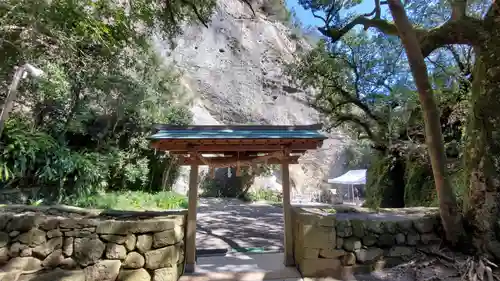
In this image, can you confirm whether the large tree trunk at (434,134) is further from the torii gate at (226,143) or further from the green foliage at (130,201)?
the green foliage at (130,201)

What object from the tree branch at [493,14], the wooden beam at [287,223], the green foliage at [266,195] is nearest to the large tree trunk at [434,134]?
the tree branch at [493,14]

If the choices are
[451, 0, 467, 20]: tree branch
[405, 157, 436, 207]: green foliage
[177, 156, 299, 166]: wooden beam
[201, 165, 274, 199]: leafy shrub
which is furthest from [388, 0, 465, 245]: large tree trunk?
[201, 165, 274, 199]: leafy shrub

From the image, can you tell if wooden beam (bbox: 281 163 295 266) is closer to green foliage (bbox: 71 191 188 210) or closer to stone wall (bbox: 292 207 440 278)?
stone wall (bbox: 292 207 440 278)

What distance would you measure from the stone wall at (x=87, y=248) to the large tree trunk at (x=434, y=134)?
413 cm

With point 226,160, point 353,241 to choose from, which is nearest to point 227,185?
point 226,160

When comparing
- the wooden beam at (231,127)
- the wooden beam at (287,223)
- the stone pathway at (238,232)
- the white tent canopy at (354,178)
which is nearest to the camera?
the wooden beam at (231,127)

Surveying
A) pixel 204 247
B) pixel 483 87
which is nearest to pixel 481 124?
pixel 483 87

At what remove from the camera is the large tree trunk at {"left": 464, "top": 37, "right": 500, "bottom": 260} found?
3793 mm

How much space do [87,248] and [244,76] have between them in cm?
2044

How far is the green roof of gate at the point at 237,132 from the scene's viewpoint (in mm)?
3992

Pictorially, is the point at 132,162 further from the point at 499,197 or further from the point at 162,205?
the point at 499,197

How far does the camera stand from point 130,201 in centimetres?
1109

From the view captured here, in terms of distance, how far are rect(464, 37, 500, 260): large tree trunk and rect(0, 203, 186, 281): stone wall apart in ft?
14.8

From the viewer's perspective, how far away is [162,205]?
11766 millimetres
